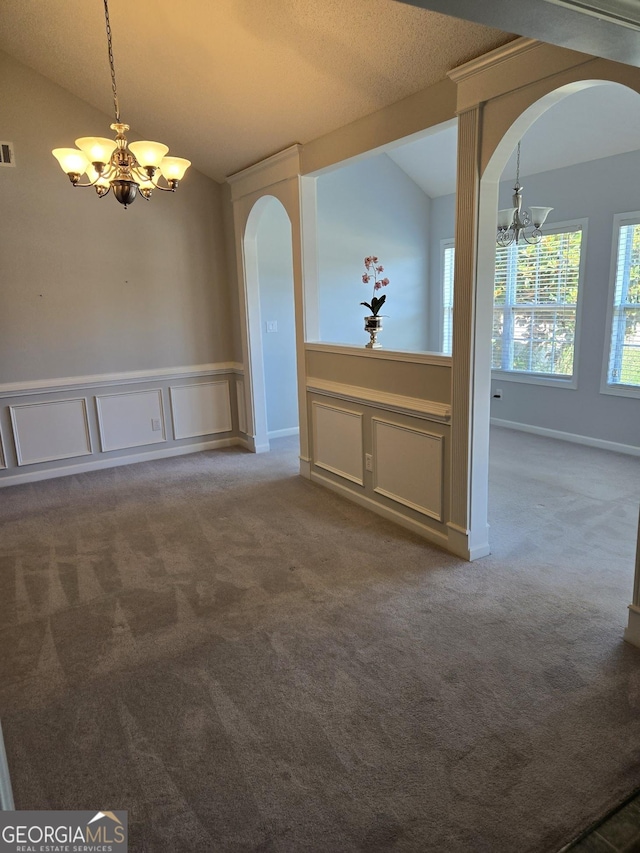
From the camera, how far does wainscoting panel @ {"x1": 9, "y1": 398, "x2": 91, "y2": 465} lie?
4848mm

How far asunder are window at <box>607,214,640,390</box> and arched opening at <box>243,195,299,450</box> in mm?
3173

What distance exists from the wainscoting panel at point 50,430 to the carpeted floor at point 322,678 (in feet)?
3.49

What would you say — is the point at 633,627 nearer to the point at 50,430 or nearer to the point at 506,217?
the point at 506,217

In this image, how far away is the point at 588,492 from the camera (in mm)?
4191

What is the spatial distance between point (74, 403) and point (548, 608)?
429cm

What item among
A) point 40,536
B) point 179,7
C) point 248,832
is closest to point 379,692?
point 248,832

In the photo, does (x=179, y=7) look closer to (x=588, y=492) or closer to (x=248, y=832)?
(x=248, y=832)

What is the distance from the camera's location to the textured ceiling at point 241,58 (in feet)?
8.94

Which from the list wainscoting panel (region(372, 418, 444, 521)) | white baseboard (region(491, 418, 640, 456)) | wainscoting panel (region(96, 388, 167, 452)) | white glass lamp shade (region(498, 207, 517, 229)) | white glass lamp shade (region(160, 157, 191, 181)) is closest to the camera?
white glass lamp shade (region(160, 157, 191, 181))

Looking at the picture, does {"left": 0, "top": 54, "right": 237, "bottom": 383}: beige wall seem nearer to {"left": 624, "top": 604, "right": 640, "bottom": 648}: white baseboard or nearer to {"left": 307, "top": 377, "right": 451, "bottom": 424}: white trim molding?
{"left": 307, "top": 377, "right": 451, "bottom": 424}: white trim molding

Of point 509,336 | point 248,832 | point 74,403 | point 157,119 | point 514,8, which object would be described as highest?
point 157,119

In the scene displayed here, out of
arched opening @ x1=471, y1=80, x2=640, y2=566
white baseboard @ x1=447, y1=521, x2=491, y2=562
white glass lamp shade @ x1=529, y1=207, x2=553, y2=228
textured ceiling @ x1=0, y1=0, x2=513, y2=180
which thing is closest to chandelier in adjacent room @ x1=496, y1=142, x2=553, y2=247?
white glass lamp shade @ x1=529, y1=207, x2=553, y2=228

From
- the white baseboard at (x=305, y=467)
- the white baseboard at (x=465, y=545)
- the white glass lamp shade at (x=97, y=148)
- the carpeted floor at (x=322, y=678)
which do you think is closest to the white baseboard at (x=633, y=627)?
the carpeted floor at (x=322, y=678)

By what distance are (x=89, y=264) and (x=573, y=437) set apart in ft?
16.4
